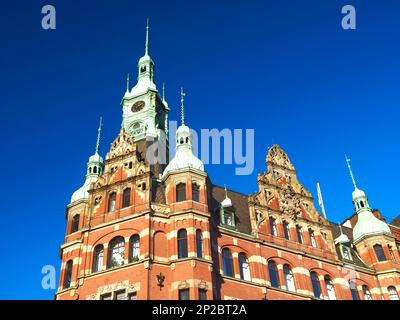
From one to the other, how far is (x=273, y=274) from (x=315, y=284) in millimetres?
4486

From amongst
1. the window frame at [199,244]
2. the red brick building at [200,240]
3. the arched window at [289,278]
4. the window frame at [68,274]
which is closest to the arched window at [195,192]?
the red brick building at [200,240]

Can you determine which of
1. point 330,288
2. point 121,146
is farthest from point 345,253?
point 121,146

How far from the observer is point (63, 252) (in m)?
43.1

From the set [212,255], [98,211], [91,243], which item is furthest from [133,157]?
[212,255]

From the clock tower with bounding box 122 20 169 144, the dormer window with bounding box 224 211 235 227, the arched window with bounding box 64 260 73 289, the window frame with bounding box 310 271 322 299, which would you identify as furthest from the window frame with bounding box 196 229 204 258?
the clock tower with bounding box 122 20 169 144

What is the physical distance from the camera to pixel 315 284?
4500 cm

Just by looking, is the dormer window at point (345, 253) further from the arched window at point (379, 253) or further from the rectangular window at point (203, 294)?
the rectangular window at point (203, 294)

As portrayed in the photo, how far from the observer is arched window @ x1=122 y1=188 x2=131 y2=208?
138 feet

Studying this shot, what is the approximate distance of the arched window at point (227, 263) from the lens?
4081 centimetres

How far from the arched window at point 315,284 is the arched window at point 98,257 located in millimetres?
18290

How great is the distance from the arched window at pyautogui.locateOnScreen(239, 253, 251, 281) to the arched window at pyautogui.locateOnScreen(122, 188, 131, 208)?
1017 cm

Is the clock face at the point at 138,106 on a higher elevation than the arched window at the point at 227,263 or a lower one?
higher

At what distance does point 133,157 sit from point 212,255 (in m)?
11.2

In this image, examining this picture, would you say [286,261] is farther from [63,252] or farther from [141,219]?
[63,252]
